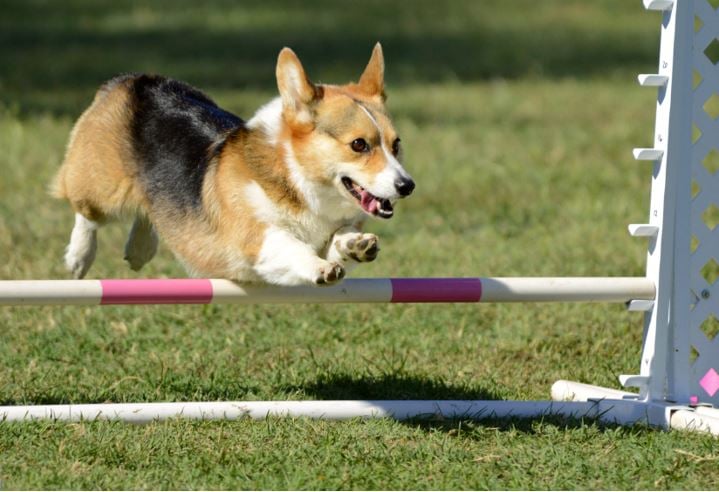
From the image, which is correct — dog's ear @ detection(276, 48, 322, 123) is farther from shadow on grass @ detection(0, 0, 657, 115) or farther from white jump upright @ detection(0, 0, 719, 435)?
shadow on grass @ detection(0, 0, 657, 115)

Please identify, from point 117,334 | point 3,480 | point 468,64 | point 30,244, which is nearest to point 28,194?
Answer: point 30,244

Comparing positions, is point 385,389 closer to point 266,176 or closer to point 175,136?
point 266,176

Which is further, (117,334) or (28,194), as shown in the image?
(28,194)

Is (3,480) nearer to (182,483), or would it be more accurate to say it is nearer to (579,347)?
(182,483)

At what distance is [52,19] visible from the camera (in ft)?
61.0

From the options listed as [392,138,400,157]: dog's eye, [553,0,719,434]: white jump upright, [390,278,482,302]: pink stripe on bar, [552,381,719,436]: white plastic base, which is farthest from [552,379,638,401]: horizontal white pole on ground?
[392,138,400,157]: dog's eye

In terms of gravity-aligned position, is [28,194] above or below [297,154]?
below

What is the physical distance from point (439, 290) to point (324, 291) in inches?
16.6

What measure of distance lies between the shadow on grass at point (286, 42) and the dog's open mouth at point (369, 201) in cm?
804

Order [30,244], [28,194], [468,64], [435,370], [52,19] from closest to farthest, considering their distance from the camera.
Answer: [435,370]
[30,244]
[28,194]
[468,64]
[52,19]

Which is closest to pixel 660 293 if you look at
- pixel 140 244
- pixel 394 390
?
pixel 394 390

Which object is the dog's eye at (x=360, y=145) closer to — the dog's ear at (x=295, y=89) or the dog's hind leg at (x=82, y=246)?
the dog's ear at (x=295, y=89)

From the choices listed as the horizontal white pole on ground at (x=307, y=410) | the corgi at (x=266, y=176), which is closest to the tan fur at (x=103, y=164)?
the corgi at (x=266, y=176)

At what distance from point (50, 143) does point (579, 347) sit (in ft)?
18.7
